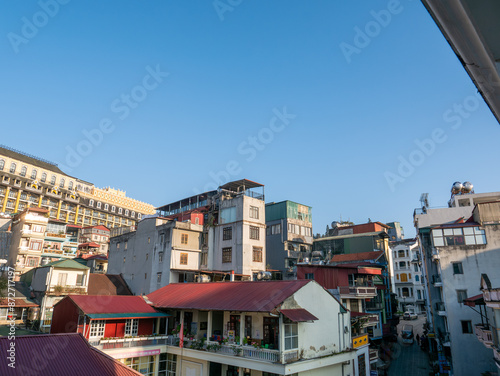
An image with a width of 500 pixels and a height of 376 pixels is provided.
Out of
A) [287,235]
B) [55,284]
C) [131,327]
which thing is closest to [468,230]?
[287,235]

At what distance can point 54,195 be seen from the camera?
98.9 metres

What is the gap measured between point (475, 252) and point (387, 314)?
60.7 ft

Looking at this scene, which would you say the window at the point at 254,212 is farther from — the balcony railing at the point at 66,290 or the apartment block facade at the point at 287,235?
the balcony railing at the point at 66,290

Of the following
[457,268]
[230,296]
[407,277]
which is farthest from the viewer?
[407,277]

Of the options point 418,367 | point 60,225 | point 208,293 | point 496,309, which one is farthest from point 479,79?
point 60,225

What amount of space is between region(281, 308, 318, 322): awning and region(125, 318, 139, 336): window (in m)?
13.9

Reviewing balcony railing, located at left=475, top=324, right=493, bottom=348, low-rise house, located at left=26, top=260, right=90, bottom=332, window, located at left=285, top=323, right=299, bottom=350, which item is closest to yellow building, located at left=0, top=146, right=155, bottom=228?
low-rise house, located at left=26, top=260, right=90, bottom=332

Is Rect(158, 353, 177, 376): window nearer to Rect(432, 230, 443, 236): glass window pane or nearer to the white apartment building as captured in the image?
Rect(432, 230, 443, 236): glass window pane

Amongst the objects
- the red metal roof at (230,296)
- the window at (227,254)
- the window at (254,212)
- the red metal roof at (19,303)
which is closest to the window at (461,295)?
the red metal roof at (230,296)

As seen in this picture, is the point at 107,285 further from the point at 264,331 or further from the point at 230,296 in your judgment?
the point at 264,331

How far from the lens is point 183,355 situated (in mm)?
28047

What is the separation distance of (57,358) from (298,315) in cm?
1417

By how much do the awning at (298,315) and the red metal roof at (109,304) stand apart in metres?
13.5

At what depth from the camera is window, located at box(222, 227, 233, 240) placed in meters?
48.6
